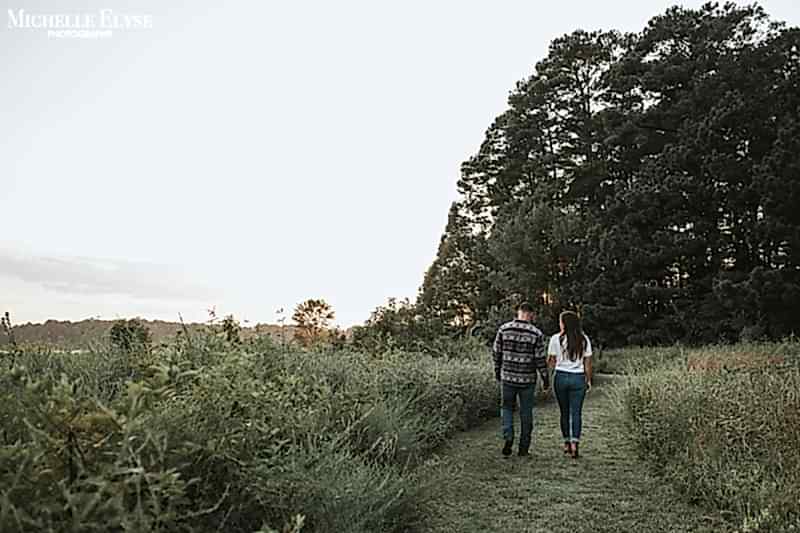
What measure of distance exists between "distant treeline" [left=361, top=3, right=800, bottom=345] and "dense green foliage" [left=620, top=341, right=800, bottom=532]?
46.8 ft

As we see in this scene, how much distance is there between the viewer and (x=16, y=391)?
3504 millimetres

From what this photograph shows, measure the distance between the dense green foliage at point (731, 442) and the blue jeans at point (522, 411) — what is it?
124cm

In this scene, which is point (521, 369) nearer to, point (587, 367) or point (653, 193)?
point (587, 367)

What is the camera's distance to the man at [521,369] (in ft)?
28.6

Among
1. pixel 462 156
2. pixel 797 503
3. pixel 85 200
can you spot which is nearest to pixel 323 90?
pixel 85 200

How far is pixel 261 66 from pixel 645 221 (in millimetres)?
20438

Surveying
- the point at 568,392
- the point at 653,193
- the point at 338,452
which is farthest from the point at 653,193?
the point at 338,452

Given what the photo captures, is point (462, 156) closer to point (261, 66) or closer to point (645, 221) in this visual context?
point (645, 221)

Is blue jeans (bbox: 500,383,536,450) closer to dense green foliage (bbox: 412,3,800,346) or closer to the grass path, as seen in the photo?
the grass path

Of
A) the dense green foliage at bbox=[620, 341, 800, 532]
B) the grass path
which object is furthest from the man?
the dense green foliage at bbox=[620, 341, 800, 532]

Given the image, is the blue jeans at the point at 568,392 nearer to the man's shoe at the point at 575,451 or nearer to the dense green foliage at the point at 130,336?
the man's shoe at the point at 575,451

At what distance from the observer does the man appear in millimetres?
8727

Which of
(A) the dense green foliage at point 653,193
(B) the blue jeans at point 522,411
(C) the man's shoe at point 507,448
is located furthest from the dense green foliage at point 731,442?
(A) the dense green foliage at point 653,193

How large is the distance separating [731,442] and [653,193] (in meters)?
23.6
